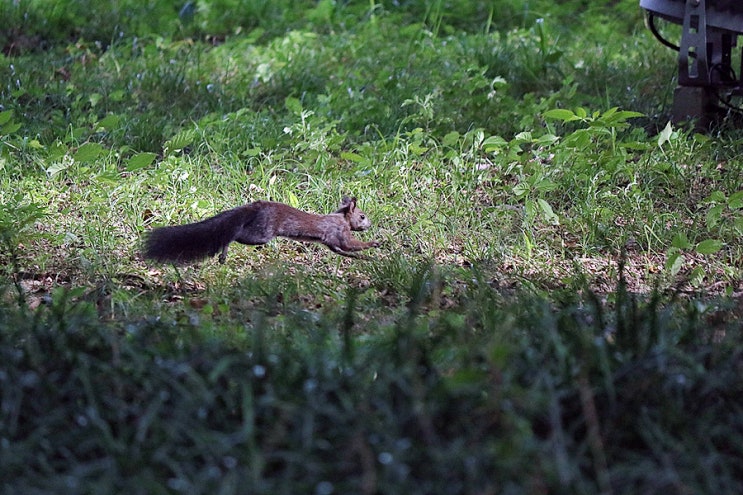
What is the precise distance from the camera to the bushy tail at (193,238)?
4355 mm

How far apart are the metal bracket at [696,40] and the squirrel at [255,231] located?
7.45 feet

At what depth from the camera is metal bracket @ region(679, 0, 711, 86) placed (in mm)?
5824

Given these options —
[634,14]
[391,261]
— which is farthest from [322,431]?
[634,14]

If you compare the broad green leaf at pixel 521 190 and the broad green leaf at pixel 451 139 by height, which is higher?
the broad green leaf at pixel 451 139

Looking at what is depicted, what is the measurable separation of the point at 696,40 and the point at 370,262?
2484mm

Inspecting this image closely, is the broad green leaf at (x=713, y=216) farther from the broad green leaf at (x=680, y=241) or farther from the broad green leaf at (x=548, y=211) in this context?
the broad green leaf at (x=548, y=211)

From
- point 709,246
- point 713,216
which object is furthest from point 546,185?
point 709,246

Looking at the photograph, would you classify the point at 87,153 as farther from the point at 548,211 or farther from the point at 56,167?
the point at 548,211

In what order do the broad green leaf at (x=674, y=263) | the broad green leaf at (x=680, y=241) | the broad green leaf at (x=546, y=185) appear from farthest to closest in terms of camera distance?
the broad green leaf at (x=546, y=185), the broad green leaf at (x=680, y=241), the broad green leaf at (x=674, y=263)

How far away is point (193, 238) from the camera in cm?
445

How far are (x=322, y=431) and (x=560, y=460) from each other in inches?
25.1

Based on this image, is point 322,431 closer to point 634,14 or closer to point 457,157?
point 457,157

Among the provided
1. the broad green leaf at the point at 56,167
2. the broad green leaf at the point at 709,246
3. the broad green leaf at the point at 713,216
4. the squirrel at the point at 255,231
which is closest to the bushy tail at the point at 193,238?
the squirrel at the point at 255,231

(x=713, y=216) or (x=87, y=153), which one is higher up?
(x=713, y=216)
